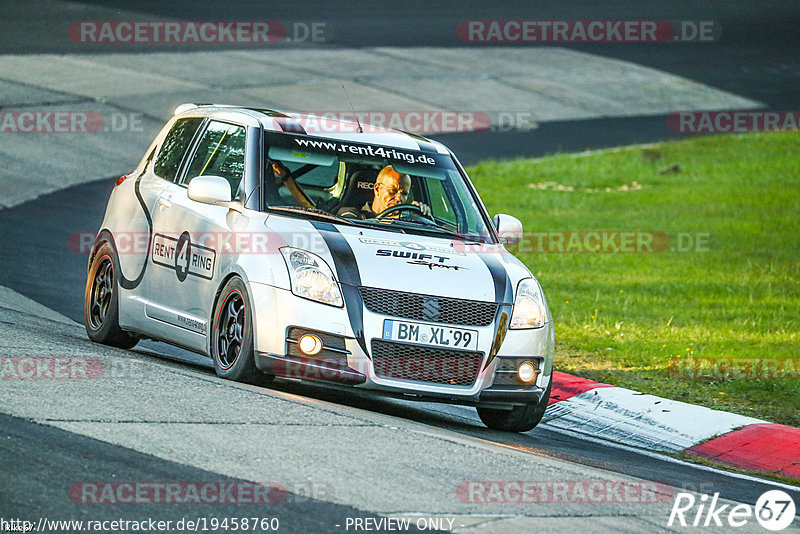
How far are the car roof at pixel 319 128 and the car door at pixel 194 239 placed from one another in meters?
0.15

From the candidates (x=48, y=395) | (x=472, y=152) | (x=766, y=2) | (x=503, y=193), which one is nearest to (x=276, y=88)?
(x=472, y=152)

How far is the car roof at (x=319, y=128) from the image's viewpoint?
963cm

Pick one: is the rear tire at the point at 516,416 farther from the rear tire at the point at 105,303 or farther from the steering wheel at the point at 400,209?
the rear tire at the point at 105,303

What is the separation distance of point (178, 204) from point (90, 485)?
3816 millimetres

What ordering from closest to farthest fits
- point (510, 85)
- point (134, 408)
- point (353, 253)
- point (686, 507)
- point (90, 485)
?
point (90, 485) → point (686, 507) → point (134, 408) → point (353, 253) → point (510, 85)

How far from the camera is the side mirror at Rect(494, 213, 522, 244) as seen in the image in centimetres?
970

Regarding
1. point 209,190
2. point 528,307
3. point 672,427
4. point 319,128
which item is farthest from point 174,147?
point 672,427

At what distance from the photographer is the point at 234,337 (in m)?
8.70

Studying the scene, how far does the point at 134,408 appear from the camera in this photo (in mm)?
7461

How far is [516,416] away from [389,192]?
175 cm

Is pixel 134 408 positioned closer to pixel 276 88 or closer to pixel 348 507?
pixel 348 507

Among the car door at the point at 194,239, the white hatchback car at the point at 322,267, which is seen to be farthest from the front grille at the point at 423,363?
the car door at the point at 194,239

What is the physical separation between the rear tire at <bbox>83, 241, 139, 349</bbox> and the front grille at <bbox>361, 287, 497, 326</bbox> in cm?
261

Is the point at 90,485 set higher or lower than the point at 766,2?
lower
